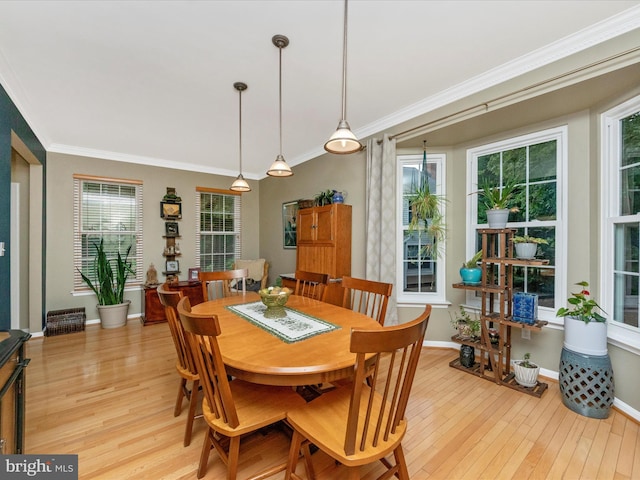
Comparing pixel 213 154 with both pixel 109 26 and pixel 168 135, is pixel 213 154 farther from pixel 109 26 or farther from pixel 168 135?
pixel 109 26

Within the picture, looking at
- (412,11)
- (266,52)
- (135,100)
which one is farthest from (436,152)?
(135,100)

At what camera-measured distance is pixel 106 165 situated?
4.47 meters

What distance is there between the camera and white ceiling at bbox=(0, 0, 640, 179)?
69.8 inches

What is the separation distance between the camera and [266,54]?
217cm

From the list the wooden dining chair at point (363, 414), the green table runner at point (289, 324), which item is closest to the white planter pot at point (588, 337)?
the wooden dining chair at point (363, 414)

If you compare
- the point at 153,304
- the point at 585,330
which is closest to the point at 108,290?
the point at 153,304

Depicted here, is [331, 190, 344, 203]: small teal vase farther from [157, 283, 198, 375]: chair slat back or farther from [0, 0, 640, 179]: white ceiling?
[157, 283, 198, 375]: chair slat back

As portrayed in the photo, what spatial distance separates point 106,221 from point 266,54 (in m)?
3.96

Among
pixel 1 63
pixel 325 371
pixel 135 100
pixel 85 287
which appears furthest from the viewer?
pixel 85 287

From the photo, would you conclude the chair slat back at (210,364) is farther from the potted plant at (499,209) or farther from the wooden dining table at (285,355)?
the potted plant at (499,209)

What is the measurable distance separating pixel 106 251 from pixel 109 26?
3680 millimetres

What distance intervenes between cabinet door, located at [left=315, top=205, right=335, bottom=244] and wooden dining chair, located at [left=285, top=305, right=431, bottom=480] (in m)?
2.27

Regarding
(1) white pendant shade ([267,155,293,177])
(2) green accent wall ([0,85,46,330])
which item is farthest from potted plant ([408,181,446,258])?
(2) green accent wall ([0,85,46,330])

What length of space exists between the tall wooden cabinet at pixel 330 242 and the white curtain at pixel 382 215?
0.40 metres
